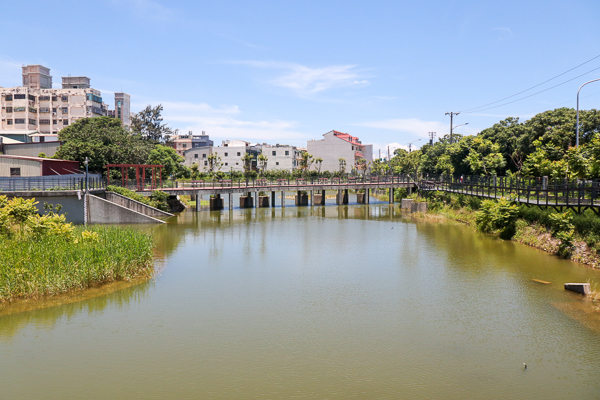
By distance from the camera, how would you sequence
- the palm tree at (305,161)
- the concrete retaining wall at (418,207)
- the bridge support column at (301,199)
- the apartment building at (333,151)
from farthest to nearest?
the apartment building at (333,151) < the palm tree at (305,161) < the bridge support column at (301,199) < the concrete retaining wall at (418,207)

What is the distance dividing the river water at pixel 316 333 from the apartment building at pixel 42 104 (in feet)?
249

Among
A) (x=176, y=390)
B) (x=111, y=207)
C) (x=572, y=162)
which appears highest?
(x=572, y=162)

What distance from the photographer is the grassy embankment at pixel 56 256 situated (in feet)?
57.2

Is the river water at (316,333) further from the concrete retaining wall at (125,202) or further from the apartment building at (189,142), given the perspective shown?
the apartment building at (189,142)

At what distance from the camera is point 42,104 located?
88.6 meters

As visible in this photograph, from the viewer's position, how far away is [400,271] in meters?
23.2

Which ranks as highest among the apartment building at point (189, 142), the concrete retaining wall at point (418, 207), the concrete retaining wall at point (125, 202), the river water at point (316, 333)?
the apartment building at point (189, 142)

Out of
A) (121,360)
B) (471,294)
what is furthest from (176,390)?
(471,294)

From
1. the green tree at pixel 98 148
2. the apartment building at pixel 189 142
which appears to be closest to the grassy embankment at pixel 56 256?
the green tree at pixel 98 148

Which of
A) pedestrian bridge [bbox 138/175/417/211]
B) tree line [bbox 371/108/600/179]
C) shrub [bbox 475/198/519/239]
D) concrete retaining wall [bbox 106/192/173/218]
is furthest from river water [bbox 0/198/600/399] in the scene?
pedestrian bridge [bbox 138/175/417/211]

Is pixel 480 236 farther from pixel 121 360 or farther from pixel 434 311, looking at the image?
pixel 121 360

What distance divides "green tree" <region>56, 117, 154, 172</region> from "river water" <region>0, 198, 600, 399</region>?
92.0 feet

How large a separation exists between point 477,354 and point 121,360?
32.8ft

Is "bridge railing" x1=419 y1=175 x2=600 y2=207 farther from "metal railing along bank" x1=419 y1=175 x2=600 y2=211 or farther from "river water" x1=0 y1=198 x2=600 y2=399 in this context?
"river water" x1=0 y1=198 x2=600 y2=399
